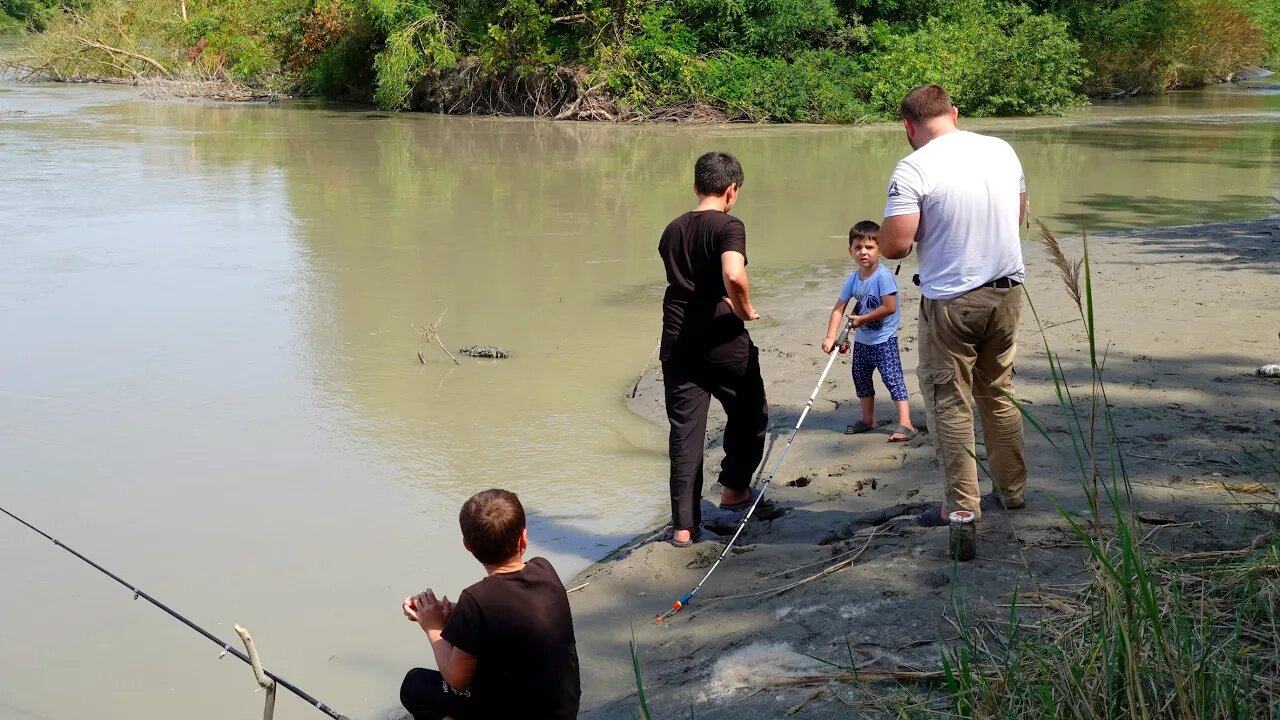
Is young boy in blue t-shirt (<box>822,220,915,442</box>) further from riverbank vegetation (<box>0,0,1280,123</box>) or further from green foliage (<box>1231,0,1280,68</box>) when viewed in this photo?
green foliage (<box>1231,0,1280,68</box>)

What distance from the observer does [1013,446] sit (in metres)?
4.90

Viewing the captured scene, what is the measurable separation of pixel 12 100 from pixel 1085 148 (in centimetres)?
2938

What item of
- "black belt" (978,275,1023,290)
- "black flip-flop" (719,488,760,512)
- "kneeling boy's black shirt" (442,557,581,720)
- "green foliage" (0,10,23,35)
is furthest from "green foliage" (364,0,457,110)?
"green foliage" (0,10,23,35)

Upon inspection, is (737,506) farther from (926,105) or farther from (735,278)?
(926,105)

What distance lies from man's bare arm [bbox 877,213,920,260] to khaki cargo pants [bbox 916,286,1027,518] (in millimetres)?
283

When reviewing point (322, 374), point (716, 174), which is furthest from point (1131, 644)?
point (322, 374)

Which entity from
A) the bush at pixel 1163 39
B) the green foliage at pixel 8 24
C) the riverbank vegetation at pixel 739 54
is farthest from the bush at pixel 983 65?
the green foliage at pixel 8 24

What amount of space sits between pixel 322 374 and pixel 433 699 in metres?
5.56

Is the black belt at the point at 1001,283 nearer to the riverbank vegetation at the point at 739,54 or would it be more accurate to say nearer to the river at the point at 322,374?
the river at the point at 322,374

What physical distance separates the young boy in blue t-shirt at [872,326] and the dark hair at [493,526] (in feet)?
11.0

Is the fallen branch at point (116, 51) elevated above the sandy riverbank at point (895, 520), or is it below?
above

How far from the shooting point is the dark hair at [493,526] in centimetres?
341

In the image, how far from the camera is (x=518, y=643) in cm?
338

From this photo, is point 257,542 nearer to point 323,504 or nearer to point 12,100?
point 323,504
